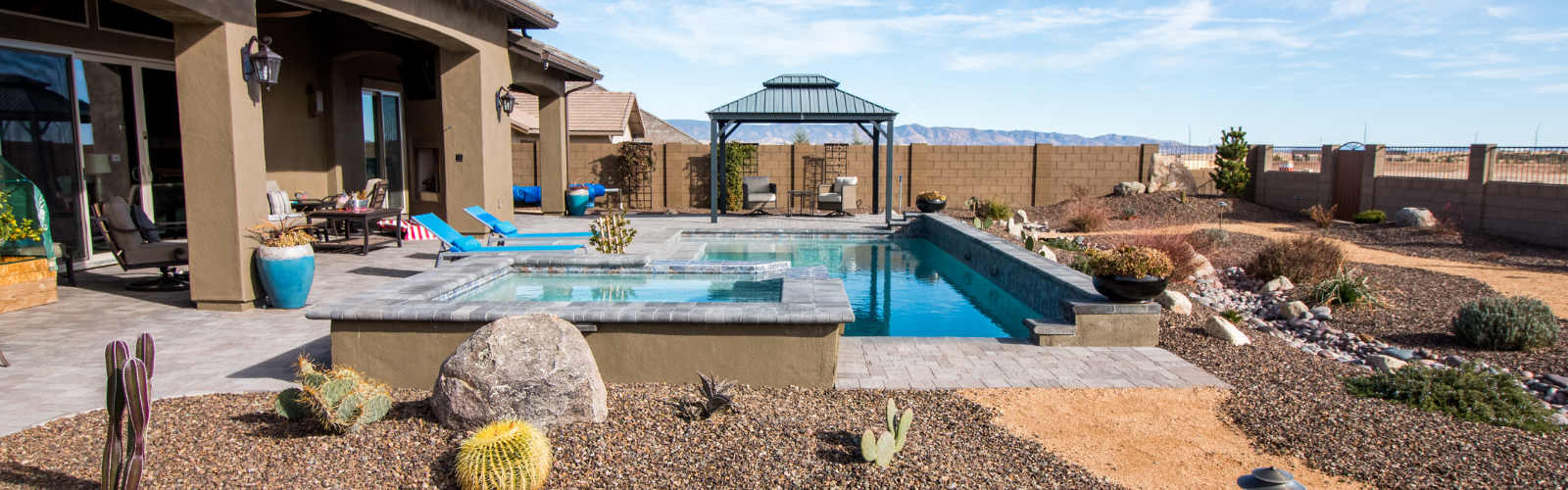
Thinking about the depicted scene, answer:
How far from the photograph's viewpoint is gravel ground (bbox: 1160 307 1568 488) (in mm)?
3393

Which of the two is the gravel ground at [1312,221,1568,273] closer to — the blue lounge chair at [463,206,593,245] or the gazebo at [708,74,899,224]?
the gazebo at [708,74,899,224]

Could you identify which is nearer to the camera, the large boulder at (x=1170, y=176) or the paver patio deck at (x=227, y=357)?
the paver patio deck at (x=227, y=357)

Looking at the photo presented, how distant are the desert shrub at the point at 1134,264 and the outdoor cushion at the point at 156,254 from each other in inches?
290

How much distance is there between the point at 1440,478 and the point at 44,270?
896 cm

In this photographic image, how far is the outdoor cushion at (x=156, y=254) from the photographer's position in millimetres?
6770

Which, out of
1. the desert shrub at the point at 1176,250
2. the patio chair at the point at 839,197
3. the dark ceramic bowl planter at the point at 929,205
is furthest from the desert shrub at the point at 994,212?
the desert shrub at the point at 1176,250

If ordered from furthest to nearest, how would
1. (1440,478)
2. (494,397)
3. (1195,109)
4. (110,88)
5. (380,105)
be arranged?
(1195,109) < (380,105) < (110,88) < (494,397) < (1440,478)

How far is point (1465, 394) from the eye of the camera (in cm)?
442

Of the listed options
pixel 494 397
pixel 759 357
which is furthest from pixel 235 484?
pixel 759 357

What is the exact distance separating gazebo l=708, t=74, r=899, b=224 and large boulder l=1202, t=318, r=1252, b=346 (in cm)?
827

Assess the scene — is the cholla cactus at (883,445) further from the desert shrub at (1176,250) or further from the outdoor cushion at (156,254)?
the outdoor cushion at (156,254)

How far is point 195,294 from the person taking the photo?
20.5 ft

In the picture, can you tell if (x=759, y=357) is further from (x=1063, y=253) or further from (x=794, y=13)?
(x=794, y=13)

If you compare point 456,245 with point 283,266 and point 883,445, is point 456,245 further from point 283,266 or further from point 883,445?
point 883,445
